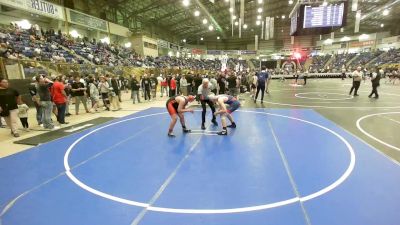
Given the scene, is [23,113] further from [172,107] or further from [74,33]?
[74,33]

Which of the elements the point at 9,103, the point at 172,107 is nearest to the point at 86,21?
the point at 9,103

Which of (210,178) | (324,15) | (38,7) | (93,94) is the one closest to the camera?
(210,178)

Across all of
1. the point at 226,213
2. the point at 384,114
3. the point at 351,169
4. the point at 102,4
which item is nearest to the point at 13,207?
the point at 226,213

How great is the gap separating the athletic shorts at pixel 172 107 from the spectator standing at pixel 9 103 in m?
4.90

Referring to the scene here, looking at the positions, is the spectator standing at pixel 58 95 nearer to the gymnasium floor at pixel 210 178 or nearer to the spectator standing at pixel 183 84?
the gymnasium floor at pixel 210 178

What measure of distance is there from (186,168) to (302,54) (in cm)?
3135

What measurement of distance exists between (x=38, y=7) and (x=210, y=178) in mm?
22074

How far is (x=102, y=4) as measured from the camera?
1247 inches

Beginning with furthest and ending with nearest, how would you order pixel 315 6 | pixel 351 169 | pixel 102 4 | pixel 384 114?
pixel 102 4, pixel 315 6, pixel 384 114, pixel 351 169

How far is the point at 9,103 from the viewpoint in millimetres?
7672

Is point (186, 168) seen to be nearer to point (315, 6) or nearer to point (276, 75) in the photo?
point (315, 6)

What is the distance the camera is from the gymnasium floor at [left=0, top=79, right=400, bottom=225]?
3.43 meters

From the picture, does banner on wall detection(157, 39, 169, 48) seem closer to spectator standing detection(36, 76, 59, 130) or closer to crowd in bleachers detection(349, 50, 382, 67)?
spectator standing detection(36, 76, 59, 130)

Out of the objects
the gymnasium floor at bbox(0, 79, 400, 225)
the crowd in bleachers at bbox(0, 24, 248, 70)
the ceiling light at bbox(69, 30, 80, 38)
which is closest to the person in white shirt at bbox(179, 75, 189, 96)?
the gymnasium floor at bbox(0, 79, 400, 225)
